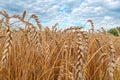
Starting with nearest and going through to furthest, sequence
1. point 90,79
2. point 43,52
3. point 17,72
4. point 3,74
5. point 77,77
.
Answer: point 77,77
point 3,74
point 17,72
point 43,52
point 90,79

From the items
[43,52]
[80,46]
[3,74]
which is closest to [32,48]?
[43,52]

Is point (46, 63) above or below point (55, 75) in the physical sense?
above

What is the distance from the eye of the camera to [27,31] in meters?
1.89

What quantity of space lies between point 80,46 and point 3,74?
2.33 feet

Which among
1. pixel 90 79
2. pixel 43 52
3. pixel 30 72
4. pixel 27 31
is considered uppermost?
pixel 27 31

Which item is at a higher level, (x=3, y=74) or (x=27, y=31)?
(x=27, y=31)

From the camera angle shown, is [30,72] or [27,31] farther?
[27,31]

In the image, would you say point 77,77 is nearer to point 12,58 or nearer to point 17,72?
point 17,72

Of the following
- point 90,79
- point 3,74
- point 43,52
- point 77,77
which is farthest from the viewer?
point 90,79

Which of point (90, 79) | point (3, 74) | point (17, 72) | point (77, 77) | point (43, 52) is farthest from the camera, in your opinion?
point (90, 79)

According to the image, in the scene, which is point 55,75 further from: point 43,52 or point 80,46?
point 80,46

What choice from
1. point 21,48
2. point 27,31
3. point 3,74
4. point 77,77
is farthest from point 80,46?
point 21,48

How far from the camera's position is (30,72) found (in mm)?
1768

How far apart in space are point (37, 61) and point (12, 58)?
0.21 m
